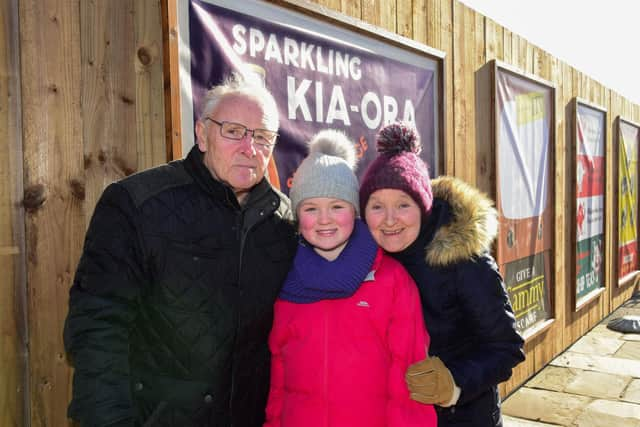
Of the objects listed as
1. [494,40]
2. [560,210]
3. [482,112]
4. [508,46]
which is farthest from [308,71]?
[560,210]

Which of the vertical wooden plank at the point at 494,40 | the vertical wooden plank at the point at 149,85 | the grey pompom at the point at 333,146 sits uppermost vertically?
the vertical wooden plank at the point at 494,40

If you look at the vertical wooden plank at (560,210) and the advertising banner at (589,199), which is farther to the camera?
the advertising banner at (589,199)

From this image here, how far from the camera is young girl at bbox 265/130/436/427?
1.90 meters

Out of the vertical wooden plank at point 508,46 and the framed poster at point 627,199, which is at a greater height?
the vertical wooden plank at point 508,46

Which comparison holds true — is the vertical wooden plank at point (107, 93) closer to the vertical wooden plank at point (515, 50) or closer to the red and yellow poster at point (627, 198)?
the vertical wooden plank at point (515, 50)

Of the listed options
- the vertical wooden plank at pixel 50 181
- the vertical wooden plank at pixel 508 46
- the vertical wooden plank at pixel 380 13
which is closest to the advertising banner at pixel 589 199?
the vertical wooden plank at pixel 508 46

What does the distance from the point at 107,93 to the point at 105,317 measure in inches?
39.3

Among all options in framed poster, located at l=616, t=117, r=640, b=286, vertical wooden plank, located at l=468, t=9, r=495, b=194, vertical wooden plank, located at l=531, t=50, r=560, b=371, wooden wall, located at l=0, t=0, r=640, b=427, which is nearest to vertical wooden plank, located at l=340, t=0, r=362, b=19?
wooden wall, located at l=0, t=0, r=640, b=427

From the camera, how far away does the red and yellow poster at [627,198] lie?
896 centimetres

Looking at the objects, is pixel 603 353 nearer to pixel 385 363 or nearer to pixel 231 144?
pixel 385 363

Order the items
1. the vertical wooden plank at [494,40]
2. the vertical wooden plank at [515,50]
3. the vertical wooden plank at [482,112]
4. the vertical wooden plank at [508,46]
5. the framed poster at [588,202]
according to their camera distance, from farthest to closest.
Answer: the framed poster at [588,202] < the vertical wooden plank at [515,50] < the vertical wooden plank at [508,46] < the vertical wooden plank at [494,40] < the vertical wooden plank at [482,112]

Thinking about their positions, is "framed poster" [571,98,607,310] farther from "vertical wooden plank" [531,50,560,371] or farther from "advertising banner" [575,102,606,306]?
"vertical wooden plank" [531,50,560,371]

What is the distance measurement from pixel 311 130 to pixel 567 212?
4.73 meters

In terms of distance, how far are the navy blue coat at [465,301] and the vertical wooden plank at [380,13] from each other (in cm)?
168
